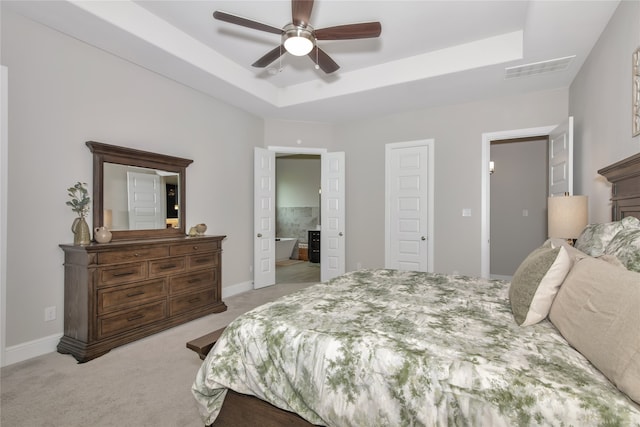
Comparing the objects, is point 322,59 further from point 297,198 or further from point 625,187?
point 297,198

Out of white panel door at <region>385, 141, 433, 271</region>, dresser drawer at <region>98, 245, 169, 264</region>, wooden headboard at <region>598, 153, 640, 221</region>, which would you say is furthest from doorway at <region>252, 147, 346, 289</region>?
wooden headboard at <region>598, 153, 640, 221</region>

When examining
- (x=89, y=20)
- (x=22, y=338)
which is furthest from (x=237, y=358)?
(x=89, y=20)

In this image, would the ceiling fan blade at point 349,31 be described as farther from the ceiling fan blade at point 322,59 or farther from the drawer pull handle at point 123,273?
the drawer pull handle at point 123,273

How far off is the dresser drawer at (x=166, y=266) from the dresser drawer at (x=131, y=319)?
301mm

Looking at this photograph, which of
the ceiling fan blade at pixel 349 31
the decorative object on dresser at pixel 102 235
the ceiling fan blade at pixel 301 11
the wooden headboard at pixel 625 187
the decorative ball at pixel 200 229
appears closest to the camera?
the wooden headboard at pixel 625 187

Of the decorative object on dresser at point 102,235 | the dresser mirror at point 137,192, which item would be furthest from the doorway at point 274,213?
the decorative object on dresser at point 102,235

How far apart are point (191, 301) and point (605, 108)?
4354 millimetres

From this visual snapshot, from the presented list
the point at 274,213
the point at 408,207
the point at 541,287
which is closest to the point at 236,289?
the point at 274,213

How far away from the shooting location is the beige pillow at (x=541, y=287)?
150 centimetres

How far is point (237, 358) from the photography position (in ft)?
5.07

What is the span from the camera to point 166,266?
3303 mm

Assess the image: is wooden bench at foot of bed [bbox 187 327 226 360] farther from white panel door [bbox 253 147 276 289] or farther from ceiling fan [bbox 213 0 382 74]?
white panel door [bbox 253 147 276 289]

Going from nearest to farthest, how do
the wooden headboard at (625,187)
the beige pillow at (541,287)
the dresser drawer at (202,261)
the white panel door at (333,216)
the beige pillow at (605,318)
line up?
the beige pillow at (605,318)
the beige pillow at (541,287)
the wooden headboard at (625,187)
the dresser drawer at (202,261)
the white panel door at (333,216)

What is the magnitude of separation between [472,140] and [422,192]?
978 mm
